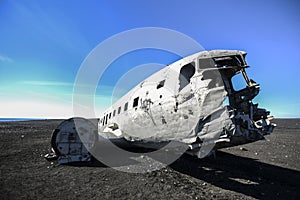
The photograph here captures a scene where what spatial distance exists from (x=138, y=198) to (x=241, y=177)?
477 cm

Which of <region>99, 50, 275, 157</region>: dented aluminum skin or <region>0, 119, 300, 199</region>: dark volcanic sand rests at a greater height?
<region>99, 50, 275, 157</region>: dented aluminum skin

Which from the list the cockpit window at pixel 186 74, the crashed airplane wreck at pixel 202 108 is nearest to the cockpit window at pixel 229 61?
the crashed airplane wreck at pixel 202 108

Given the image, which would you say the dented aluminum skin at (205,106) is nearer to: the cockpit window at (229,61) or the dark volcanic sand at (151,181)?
the cockpit window at (229,61)

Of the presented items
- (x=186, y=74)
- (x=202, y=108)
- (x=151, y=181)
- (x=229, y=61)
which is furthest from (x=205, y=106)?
(x=151, y=181)

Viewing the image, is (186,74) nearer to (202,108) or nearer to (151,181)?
(202,108)

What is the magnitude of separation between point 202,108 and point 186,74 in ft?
5.75

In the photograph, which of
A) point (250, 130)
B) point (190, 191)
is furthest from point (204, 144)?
point (190, 191)

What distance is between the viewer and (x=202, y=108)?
579 cm

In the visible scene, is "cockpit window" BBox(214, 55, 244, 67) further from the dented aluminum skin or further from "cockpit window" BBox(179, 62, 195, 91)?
"cockpit window" BBox(179, 62, 195, 91)

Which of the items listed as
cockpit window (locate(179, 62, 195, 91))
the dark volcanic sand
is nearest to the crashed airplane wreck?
cockpit window (locate(179, 62, 195, 91))

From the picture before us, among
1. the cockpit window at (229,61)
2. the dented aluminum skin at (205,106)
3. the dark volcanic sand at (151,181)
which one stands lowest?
the dark volcanic sand at (151,181)

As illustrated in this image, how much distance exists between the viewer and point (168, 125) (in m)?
7.05

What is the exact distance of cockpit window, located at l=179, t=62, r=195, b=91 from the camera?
6841mm

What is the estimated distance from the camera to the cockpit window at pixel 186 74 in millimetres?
6841
